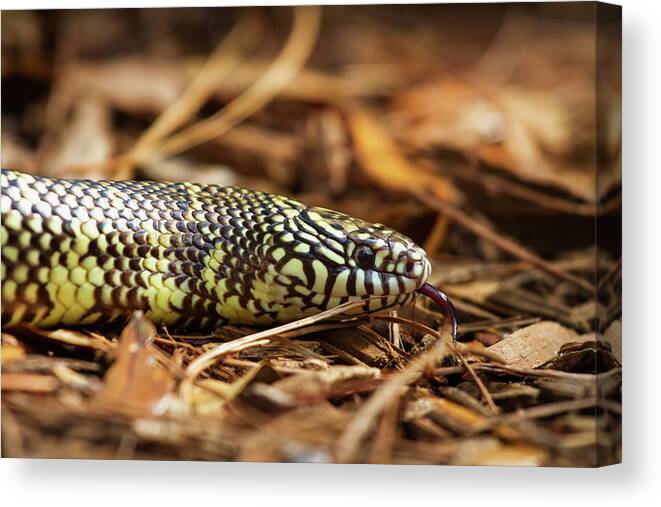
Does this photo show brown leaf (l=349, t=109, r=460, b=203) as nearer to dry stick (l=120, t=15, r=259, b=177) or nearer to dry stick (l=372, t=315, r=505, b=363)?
dry stick (l=120, t=15, r=259, b=177)

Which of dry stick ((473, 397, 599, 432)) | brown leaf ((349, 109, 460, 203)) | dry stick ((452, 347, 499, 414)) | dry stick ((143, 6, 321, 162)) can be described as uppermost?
dry stick ((143, 6, 321, 162))

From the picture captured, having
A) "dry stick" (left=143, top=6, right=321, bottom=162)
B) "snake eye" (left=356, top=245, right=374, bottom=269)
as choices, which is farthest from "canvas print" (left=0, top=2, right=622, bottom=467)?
"dry stick" (left=143, top=6, right=321, bottom=162)

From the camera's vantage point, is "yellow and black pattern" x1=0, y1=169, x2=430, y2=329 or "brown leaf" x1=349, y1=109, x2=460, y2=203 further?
"brown leaf" x1=349, y1=109, x2=460, y2=203

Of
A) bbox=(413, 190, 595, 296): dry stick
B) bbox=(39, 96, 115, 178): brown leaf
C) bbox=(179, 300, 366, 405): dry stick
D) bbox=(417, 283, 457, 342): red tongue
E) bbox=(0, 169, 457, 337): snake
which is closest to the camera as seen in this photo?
bbox=(179, 300, 366, 405): dry stick

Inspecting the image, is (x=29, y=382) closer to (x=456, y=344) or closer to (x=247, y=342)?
(x=247, y=342)

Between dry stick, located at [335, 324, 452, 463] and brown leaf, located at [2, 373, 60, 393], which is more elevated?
brown leaf, located at [2, 373, 60, 393]

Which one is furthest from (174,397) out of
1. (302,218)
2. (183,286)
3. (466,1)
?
(466,1)

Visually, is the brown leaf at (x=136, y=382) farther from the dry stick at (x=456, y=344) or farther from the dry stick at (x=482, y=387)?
the dry stick at (x=482, y=387)

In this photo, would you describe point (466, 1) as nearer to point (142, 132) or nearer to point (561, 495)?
point (561, 495)
